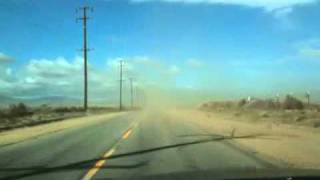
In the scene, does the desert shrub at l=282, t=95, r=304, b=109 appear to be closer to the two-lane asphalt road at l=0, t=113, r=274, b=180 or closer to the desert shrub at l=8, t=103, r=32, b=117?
the desert shrub at l=8, t=103, r=32, b=117

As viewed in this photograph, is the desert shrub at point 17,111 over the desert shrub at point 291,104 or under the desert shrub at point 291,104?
under

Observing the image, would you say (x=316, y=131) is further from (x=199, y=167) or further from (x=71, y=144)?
(x=199, y=167)

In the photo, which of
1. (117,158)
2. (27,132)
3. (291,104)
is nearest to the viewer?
(117,158)

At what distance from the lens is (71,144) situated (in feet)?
79.4

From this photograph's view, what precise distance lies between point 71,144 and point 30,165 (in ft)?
24.6

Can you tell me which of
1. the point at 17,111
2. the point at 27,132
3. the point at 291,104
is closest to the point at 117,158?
the point at 27,132

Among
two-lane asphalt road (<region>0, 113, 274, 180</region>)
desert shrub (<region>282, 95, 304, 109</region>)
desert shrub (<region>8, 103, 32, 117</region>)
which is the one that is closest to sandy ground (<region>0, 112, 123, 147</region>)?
two-lane asphalt road (<region>0, 113, 274, 180</region>)

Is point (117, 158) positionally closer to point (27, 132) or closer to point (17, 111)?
point (27, 132)

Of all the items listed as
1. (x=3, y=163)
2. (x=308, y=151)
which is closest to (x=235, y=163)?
(x=308, y=151)

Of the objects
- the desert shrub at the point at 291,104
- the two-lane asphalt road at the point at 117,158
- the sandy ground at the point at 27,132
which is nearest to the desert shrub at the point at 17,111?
the sandy ground at the point at 27,132

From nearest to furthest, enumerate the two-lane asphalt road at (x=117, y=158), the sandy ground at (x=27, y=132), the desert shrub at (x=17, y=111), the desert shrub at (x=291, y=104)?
the two-lane asphalt road at (x=117, y=158) → the sandy ground at (x=27, y=132) → the desert shrub at (x=291, y=104) → the desert shrub at (x=17, y=111)

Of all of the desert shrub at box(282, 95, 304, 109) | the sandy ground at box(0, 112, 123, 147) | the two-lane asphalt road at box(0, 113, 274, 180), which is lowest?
the sandy ground at box(0, 112, 123, 147)

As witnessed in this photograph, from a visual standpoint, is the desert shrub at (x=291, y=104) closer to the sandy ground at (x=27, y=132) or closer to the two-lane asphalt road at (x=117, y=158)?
the sandy ground at (x=27, y=132)

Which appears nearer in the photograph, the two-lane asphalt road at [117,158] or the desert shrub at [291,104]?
the two-lane asphalt road at [117,158]
